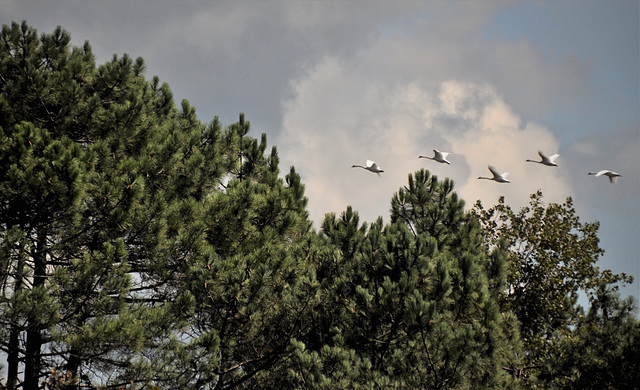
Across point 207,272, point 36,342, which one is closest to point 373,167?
point 207,272

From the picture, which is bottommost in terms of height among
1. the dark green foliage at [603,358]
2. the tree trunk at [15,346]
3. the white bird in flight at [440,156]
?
the dark green foliage at [603,358]

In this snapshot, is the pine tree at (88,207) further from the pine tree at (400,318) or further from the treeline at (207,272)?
the pine tree at (400,318)

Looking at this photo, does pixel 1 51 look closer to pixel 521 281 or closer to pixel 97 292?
pixel 97 292

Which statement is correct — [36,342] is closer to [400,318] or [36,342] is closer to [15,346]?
[15,346]

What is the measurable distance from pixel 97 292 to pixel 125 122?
3.77 metres

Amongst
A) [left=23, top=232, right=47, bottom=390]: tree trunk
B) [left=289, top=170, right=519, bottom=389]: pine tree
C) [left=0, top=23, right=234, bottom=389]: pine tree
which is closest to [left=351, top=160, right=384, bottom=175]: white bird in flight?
[left=289, top=170, right=519, bottom=389]: pine tree

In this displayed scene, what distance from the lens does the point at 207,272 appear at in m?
10.0

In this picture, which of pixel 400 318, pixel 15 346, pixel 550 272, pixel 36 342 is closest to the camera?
pixel 400 318

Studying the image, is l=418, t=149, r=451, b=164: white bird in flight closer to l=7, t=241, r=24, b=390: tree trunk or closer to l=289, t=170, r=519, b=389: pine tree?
l=289, t=170, r=519, b=389: pine tree

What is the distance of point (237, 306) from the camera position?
Result: 10086 mm

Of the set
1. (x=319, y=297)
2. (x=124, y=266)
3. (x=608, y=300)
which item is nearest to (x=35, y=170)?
(x=124, y=266)

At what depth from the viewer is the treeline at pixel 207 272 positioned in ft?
30.4

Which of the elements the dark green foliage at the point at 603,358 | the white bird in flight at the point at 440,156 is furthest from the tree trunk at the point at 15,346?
the dark green foliage at the point at 603,358

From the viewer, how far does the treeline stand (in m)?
9.27
